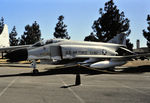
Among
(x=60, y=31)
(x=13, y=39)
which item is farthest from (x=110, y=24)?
(x=13, y=39)

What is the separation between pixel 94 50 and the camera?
51.3 feet

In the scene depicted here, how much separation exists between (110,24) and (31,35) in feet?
127

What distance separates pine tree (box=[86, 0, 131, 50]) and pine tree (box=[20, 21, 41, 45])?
34.5 metres

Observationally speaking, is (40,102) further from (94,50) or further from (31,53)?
(94,50)

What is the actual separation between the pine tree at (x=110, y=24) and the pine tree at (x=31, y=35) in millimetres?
34508

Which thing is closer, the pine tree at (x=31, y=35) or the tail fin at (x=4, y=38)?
the tail fin at (x=4, y=38)

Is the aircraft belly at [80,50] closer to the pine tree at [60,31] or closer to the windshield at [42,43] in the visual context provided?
the windshield at [42,43]

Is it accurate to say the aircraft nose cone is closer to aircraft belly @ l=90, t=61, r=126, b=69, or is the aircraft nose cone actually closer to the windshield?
the windshield

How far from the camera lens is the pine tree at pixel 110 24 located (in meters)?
38.8

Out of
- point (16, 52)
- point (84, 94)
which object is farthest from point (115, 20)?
point (84, 94)

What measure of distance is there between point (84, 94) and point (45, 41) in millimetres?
8211

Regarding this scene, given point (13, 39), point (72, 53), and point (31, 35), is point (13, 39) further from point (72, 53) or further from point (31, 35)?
point (72, 53)

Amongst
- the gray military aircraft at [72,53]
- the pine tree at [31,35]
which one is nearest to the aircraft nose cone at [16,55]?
the gray military aircraft at [72,53]

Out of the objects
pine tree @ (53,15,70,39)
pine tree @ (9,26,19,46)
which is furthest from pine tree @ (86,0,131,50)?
pine tree @ (9,26,19,46)
